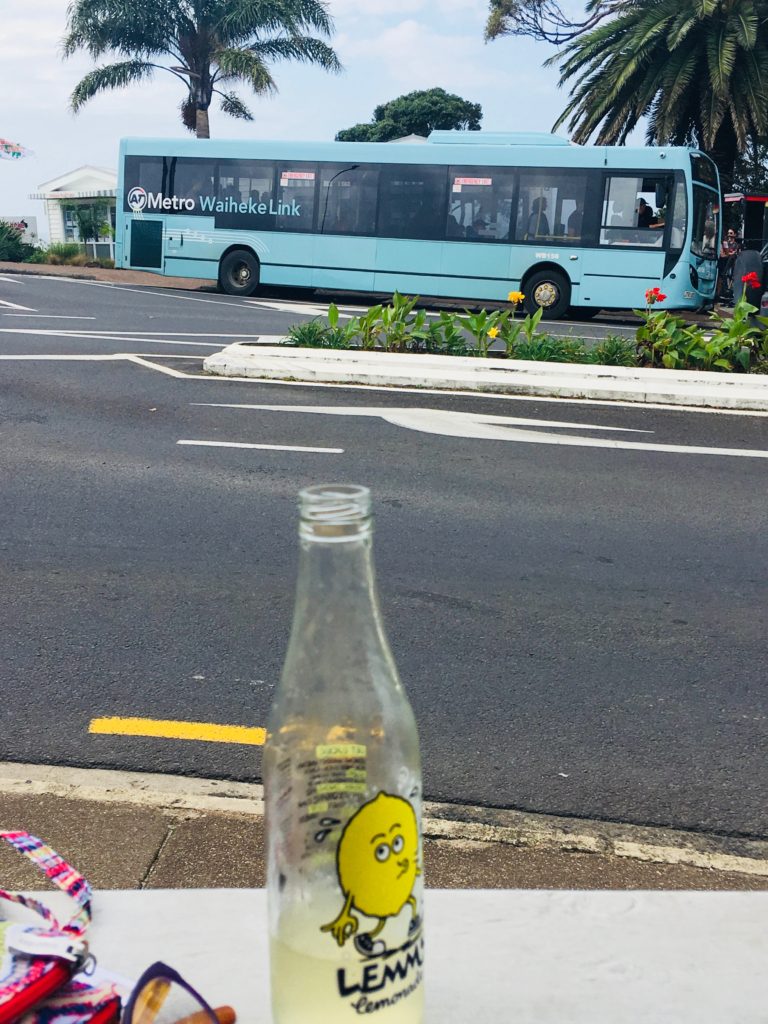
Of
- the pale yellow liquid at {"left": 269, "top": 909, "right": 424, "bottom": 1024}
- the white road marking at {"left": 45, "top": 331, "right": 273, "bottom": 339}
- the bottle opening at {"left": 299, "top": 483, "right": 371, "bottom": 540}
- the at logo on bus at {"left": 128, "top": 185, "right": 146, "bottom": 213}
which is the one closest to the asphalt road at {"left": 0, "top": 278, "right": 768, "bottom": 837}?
the pale yellow liquid at {"left": 269, "top": 909, "right": 424, "bottom": 1024}

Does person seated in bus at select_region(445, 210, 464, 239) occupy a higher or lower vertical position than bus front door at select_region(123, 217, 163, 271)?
higher

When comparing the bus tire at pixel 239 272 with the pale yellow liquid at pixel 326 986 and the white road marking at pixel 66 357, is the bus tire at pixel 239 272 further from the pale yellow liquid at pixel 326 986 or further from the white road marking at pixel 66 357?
the pale yellow liquid at pixel 326 986

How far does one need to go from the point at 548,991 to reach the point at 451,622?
344cm

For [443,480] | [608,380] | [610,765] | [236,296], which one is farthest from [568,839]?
[236,296]

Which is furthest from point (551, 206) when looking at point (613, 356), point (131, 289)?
point (131, 289)

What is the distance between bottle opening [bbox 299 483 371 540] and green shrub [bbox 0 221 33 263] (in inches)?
1390

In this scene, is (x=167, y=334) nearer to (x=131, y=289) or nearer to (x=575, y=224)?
(x=575, y=224)

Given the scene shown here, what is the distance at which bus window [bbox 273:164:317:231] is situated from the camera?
20281 millimetres

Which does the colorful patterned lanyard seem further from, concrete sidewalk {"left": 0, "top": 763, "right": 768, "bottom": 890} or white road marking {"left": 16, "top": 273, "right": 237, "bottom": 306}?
white road marking {"left": 16, "top": 273, "right": 237, "bottom": 306}

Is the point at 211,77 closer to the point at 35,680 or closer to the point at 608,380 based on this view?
the point at 608,380

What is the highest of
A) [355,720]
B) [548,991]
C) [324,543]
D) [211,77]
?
[211,77]

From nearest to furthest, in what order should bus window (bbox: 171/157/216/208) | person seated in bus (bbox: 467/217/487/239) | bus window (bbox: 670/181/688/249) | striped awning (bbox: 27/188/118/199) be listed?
bus window (bbox: 670/181/688/249) → person seated in bus (bbox: 467/217/487/239) → bus window (bbox: 171/157/216/208) → striped awning (bbox: 27/188/118/199)

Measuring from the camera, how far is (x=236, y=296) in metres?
21.5

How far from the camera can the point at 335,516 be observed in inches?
42.1
